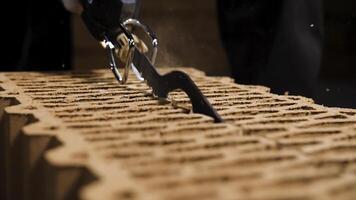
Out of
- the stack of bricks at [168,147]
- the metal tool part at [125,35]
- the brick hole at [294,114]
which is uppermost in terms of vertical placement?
the metal tool part at [125,35]

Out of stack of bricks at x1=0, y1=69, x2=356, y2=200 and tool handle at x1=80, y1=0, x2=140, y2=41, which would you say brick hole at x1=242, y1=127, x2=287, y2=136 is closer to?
stack of bricks at x1=0, y1=69, x2=356, y2=200

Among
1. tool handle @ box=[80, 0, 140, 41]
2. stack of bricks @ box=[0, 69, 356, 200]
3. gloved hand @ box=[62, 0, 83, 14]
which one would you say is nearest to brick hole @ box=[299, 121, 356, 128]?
stack of bricks @ box=[0, 69, 356, 200]

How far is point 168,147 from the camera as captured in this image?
71cm

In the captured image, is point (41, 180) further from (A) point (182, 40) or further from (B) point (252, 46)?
(A) point (182, 40)

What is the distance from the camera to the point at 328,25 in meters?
1.91

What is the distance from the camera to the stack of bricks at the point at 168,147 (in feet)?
1.87

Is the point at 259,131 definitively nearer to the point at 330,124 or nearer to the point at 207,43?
the point at 330,124

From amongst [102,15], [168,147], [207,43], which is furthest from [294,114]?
[207,43]

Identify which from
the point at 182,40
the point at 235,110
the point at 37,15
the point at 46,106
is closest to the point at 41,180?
the point at 46,106

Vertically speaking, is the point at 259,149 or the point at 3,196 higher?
the point at 259,149

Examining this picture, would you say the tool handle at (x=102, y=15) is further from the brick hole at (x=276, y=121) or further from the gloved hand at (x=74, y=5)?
the brick hole at (x=276, y=121)

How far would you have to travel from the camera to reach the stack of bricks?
570mm

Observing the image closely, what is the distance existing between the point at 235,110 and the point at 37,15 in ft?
3.19

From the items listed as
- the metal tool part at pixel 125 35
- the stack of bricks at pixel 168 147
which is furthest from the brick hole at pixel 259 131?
A: the metal tool part at pixel 125 35
